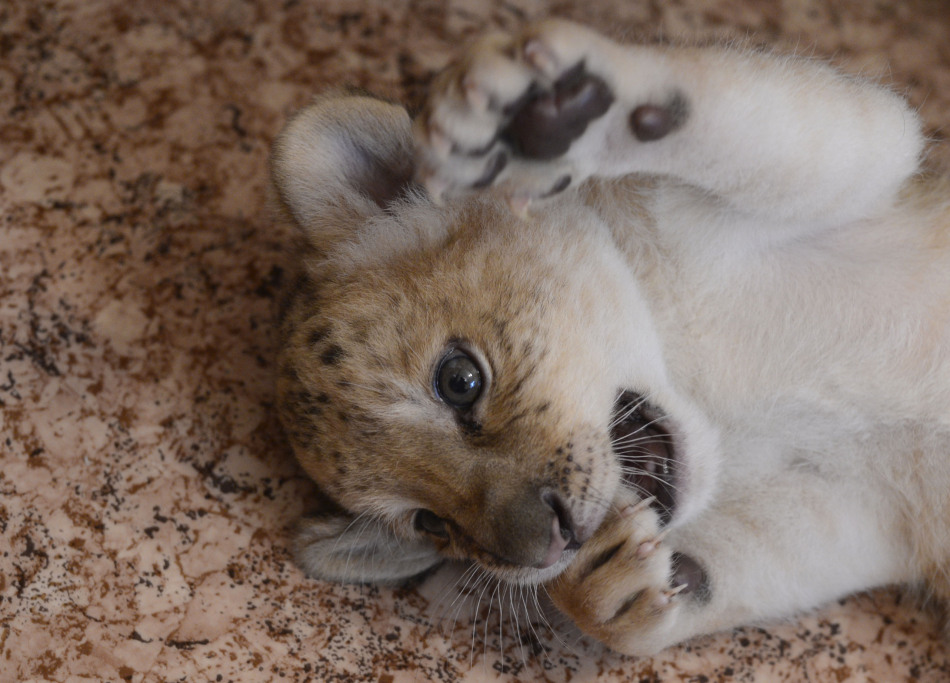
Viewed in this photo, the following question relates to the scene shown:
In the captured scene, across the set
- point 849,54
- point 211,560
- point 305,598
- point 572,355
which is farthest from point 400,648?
point 849,54

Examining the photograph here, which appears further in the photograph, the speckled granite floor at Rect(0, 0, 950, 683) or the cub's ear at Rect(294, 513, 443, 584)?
the cub's ear at Rect(294, 513, 443, 584)

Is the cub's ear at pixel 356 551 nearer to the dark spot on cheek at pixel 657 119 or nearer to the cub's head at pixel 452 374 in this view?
the cub's head at pixel 452 374

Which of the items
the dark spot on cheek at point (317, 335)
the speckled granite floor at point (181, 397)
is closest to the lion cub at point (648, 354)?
the dark spot on cheek at point (317, 335)

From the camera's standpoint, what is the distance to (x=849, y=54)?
12.2 feet

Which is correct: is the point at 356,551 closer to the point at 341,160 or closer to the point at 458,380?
the point at 458,380

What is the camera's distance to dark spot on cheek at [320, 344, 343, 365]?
2467 millimetres

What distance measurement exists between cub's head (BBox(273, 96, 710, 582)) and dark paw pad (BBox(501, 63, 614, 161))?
52 cm

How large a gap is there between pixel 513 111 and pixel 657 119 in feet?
1.45

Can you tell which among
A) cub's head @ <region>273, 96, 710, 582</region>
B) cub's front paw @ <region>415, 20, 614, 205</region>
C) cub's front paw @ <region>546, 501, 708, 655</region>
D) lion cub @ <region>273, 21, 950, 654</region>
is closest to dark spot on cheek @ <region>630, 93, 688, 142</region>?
lion cub @ <region>273, 21, 950, 654</region>

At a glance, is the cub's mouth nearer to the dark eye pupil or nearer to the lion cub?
the lion cub

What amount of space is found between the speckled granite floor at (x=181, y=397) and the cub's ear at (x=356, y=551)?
6cm

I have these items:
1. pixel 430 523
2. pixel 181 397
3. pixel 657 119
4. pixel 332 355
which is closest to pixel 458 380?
pixel 332 355

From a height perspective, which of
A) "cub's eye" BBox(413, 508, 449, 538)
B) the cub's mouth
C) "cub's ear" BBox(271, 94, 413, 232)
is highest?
"cub's ear" BBox(271, 94, 413, 232)

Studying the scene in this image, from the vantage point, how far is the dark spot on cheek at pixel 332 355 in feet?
8.09
